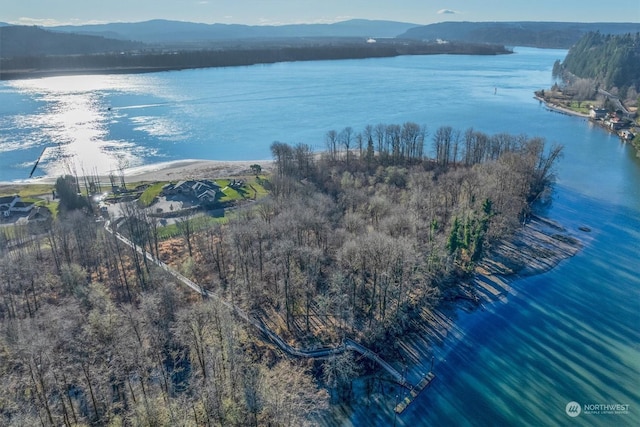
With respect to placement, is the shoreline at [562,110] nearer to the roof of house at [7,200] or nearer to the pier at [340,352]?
the pier at [340,352]

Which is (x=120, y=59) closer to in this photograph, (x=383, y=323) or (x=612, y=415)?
(x=383, y=323)

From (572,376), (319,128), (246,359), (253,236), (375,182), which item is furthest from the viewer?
(319,128)

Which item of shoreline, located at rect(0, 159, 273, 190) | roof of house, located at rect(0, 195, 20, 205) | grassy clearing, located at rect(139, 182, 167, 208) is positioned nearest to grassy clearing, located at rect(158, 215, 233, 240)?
grassy clearing, located at rect(139, 182, 167, 208)

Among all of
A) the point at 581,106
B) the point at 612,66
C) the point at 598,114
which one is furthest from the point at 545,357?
the point at 612,66

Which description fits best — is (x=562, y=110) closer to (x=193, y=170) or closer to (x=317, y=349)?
(x=193, y=170)

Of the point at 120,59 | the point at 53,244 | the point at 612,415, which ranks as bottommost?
the point at 612,415

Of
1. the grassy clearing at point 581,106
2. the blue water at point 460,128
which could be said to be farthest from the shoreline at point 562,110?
the blue water at point 460,128

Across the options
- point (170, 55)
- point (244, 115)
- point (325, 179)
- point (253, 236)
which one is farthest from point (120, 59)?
point (253, 236)
